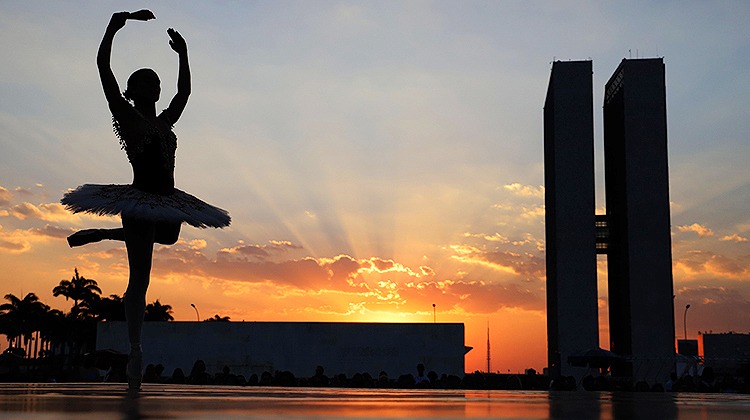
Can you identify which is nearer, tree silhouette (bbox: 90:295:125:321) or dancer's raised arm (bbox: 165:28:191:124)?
dancer's raised arm (bbox: 165:28:191:124)

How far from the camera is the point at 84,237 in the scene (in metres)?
4.99

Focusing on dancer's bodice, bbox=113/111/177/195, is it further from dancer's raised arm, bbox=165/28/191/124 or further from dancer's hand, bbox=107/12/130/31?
dancer's hand, bbox=107/12/130/31

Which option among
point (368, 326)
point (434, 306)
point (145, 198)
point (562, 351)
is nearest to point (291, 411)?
point (145, 198)

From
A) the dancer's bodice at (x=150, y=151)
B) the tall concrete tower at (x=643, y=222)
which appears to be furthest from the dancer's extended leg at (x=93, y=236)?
the tall concrete tower at (x=643, y=222)

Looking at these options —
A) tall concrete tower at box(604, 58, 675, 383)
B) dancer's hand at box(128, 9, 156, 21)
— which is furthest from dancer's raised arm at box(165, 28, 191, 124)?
tall concrete tower at box(604, 58, 675, 383)

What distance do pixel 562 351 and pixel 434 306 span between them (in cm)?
1650

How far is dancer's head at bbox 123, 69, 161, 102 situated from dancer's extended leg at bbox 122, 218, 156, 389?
0.81 metres

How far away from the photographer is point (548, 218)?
6397 cm

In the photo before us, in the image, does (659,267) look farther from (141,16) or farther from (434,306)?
(141,16)

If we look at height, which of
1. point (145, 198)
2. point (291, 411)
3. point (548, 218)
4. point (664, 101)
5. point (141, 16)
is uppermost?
point (664, 101)

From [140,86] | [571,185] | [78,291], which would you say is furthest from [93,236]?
[78,291]

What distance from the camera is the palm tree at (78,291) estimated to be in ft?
308

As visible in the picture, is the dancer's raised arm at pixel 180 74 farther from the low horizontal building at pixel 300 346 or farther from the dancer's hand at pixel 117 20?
the low horizontal building at pixel 300 346

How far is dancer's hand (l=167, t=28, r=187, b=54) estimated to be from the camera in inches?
216
